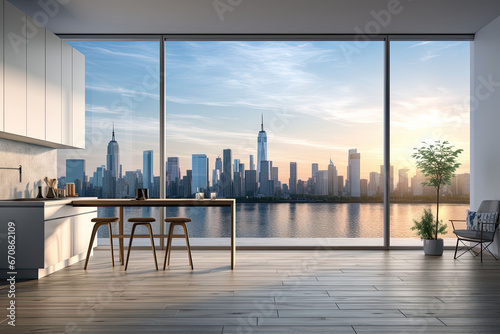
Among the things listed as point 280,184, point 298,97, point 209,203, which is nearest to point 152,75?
point 209,203

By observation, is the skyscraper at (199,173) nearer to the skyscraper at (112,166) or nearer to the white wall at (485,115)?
the skyscraper at (112,166)

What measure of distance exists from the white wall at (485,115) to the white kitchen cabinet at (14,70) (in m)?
6.00

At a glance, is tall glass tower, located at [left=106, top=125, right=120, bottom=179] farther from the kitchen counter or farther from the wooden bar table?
the kitchen counter

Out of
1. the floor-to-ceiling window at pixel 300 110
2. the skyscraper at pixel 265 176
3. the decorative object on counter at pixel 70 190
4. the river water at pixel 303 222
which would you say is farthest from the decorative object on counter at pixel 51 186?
the river water at pixel 303 222

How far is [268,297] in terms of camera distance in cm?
362

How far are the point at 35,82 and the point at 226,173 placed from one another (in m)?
6.75

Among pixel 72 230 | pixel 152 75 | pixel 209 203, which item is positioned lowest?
pixel 72 230

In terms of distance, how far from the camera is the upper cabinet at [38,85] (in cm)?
445

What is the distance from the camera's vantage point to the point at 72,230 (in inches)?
202

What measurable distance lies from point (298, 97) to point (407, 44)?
3599 millimetres

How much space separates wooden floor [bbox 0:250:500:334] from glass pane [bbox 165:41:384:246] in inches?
214

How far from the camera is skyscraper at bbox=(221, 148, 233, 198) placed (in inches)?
414

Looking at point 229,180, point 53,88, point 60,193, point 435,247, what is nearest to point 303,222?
point 229,180

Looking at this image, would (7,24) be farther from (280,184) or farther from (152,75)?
(280,184)
